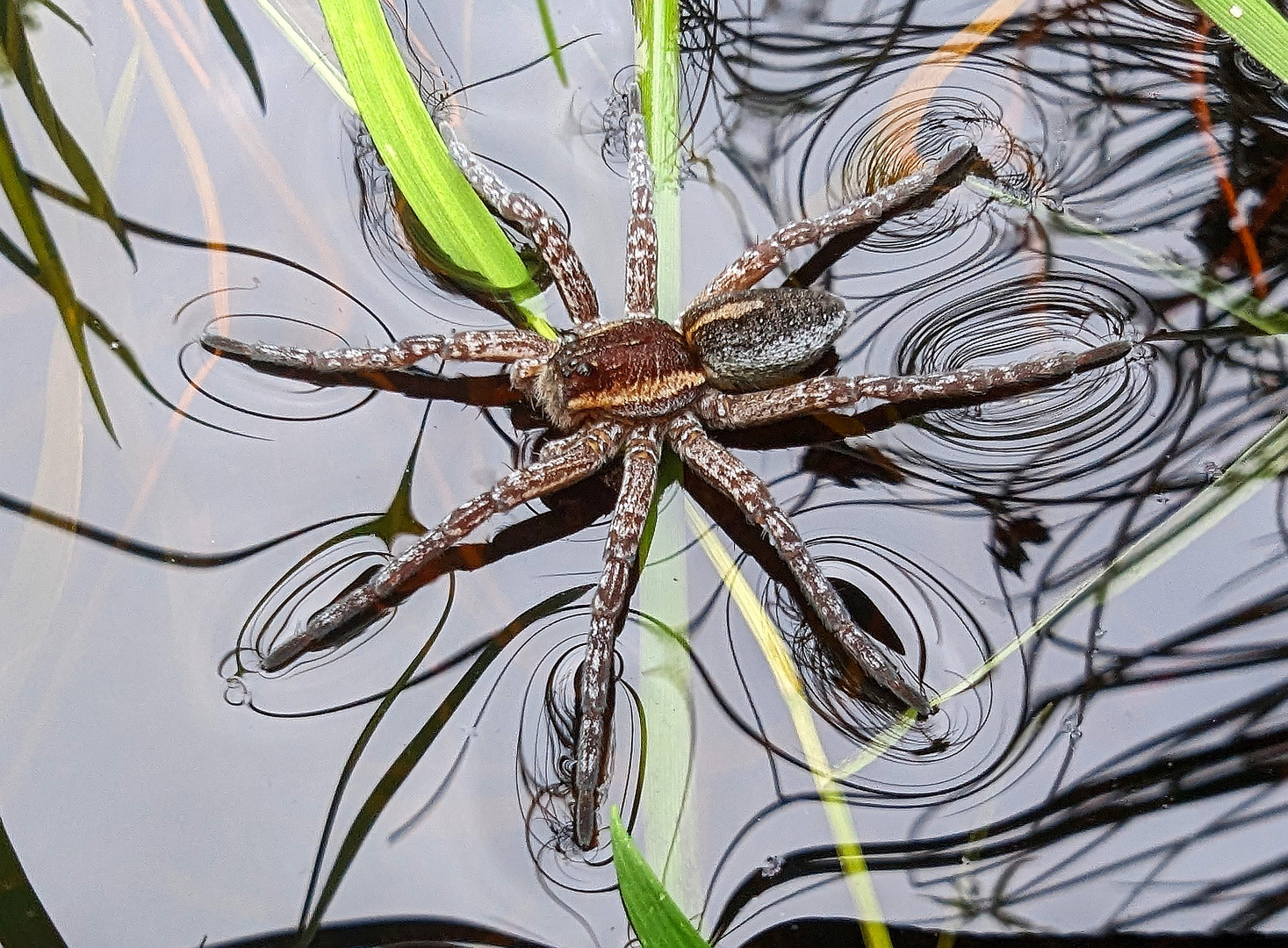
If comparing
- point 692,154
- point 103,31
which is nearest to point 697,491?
point 692,154

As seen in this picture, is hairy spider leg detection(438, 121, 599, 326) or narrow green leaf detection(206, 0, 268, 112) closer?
hairy spider leg detection(438, 121, 599, 326)

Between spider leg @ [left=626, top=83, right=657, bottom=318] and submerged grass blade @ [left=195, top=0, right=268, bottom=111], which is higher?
submerged grass blade @ [left=195, top=0, right=268, bottom=111]

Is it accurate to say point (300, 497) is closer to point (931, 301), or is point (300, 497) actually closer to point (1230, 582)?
point (931, 301)

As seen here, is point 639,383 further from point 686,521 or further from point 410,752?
point 410,752

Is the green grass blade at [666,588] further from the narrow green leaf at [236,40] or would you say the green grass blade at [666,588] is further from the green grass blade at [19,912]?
the green grass blade at [19,912]

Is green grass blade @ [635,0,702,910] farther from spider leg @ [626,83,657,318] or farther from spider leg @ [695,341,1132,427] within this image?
spider leg @ [695,341,1132,427]

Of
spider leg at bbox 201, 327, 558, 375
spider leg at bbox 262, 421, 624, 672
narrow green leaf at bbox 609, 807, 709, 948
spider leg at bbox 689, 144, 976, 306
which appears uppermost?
spider leg at bbox 689, 144, 976, 306

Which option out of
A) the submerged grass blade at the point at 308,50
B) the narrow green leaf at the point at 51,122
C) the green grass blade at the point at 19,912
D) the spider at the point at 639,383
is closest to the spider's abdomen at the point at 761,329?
the spider at the point at 639,383

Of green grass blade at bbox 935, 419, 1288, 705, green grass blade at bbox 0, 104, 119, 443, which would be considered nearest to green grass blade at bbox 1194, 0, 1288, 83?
green grass blade at bbox 935, 419, 1288, 705
